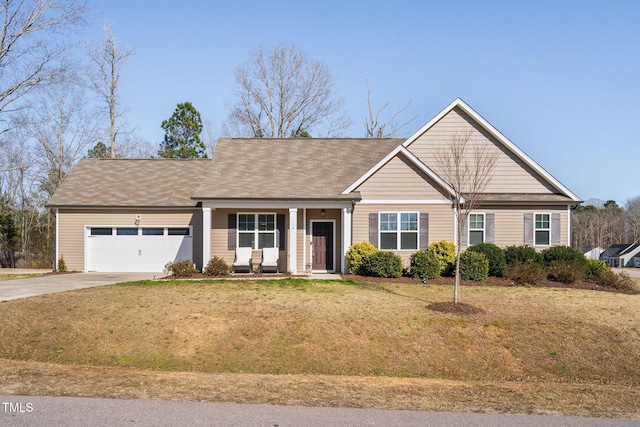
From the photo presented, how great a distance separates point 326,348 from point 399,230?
10412mm

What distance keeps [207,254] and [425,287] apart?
8232mm

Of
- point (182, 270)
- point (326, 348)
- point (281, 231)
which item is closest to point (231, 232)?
point (281, 231)

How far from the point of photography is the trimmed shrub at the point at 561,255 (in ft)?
66.2

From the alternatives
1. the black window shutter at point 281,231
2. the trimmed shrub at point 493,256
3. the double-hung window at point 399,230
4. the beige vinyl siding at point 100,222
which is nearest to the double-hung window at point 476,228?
the trimmed shrub at point 493,256

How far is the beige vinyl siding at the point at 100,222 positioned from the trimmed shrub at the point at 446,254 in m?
9.92

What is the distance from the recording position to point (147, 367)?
407 inches

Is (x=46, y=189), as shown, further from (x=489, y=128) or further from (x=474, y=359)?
(x=474, y=359)

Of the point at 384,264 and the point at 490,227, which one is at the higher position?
the point at 490,227

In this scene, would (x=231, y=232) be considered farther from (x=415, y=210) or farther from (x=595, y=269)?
(x=595, y=269)

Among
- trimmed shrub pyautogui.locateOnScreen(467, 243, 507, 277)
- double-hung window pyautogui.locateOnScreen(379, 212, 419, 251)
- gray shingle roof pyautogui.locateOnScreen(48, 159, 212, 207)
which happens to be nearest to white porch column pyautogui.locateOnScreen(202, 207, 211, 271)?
gray shingle roof pyautogui.locateOnScreen(48, 159, 212, 207)

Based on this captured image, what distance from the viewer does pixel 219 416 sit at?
6.54 metres

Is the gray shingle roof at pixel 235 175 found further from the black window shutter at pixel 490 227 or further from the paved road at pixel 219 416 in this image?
the paved road at pixel 219 416

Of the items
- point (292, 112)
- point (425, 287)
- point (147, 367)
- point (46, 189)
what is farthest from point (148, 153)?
point (147, 367)

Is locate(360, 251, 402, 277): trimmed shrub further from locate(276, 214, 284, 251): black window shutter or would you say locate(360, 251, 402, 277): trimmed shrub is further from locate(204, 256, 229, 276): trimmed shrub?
locate(204, 256, 229, 276): trimmed shrub
